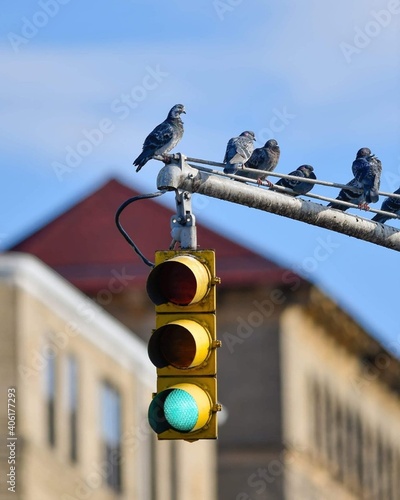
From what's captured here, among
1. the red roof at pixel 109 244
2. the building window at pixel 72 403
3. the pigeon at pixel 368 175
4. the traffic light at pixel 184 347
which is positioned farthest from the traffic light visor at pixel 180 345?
the red roof at pixel 109 244

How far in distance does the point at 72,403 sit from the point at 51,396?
6.09 feet

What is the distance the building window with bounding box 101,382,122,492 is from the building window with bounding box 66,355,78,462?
1818 millimetres

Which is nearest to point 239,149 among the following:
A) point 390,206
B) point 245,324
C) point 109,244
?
point 390,206

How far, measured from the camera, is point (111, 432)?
159ft

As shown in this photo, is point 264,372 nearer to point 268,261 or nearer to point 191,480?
point 268,261

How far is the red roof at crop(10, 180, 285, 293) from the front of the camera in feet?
215

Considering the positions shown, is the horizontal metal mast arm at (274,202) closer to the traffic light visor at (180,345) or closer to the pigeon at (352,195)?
the pigeon at (352,195)

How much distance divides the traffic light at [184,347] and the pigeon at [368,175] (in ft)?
12.0

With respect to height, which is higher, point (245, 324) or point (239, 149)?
point (245, 324)

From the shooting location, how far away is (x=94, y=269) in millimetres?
67312

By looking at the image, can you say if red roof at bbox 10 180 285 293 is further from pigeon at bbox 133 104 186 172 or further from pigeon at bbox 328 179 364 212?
pigeon at bbox 328 179 364 212

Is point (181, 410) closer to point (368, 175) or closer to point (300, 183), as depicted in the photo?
point (300, 183)

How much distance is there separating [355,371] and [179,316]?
61.1 m

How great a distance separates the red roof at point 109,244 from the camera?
6550 cm
